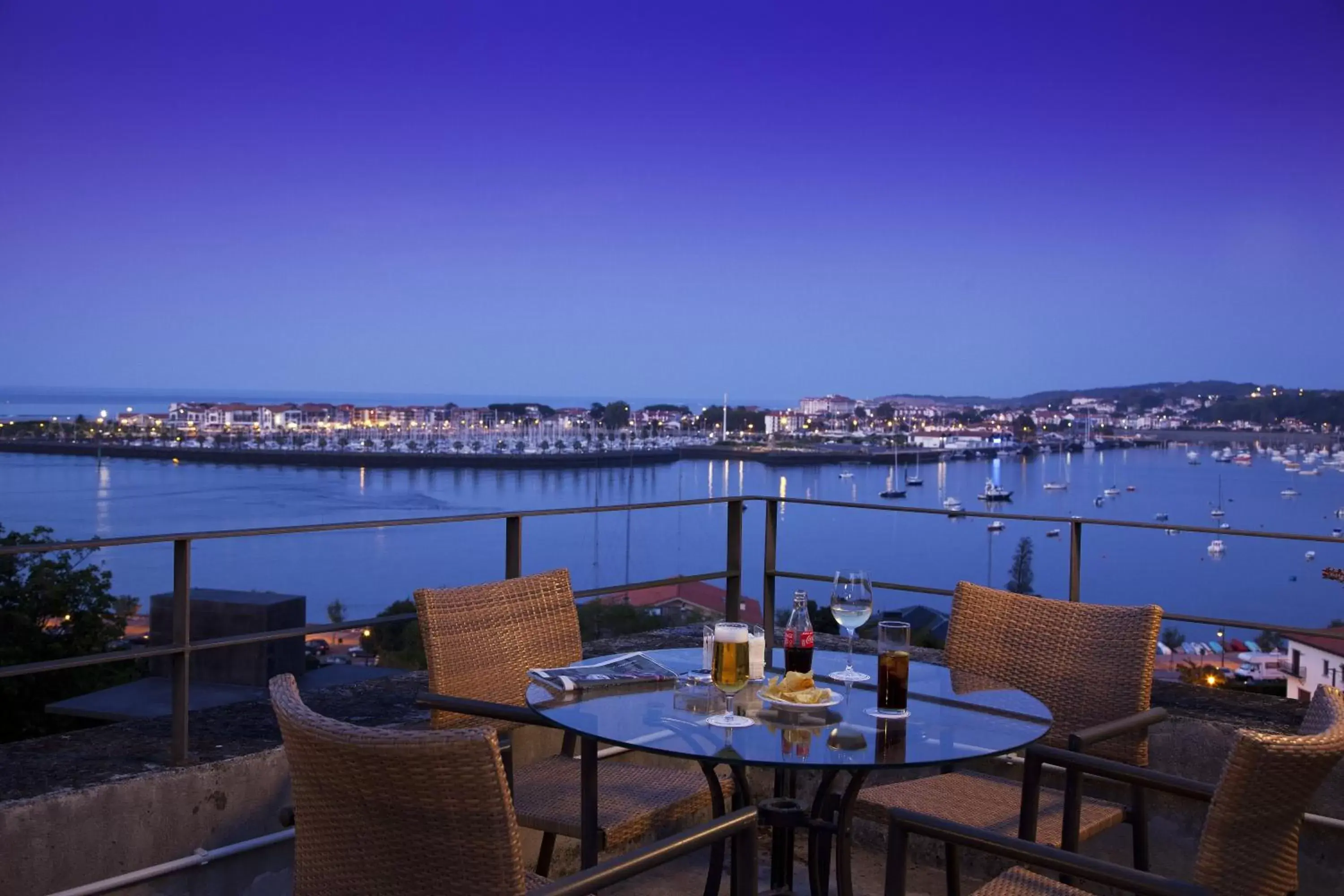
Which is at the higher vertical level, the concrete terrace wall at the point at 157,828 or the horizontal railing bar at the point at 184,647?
the horizontal railing bar at the point at 184,647

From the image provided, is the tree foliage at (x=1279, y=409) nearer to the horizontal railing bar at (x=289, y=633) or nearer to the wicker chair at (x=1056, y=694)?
the wicker chair at (x=1056, y=694)

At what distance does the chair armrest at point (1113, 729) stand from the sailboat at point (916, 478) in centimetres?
944

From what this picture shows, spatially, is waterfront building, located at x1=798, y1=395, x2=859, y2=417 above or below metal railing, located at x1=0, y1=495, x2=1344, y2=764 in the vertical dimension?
above

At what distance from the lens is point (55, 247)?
22.0 metres

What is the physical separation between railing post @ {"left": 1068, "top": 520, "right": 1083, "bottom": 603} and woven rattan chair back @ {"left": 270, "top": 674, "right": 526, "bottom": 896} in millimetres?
2737

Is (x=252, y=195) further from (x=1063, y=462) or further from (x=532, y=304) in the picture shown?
(x=1063, y=462)

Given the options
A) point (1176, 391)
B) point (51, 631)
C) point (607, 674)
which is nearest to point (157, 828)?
point (607, 674)

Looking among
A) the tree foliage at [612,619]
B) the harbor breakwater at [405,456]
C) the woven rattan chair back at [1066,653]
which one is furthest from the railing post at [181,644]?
the tree foliage at [612,619]

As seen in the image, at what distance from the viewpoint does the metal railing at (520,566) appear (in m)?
2.79

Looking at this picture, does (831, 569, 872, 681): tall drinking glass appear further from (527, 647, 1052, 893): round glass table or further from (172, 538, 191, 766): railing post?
(172, 538, 191, 766): railing post

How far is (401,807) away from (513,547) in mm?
2111

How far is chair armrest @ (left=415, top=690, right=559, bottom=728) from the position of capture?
2348 millimetres

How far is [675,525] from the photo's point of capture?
20.4 meters

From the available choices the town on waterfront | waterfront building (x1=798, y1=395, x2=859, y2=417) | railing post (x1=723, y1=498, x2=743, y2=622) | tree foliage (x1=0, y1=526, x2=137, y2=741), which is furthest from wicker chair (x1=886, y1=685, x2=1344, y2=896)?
tree foliage (x1=0, y1=526, x2=137, y2=741)
